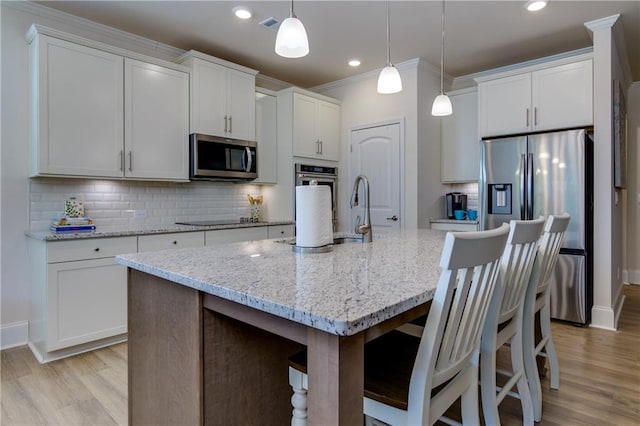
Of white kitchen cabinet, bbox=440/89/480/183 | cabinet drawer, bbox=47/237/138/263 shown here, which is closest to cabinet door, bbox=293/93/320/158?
white kitchen cabinet, bbox=440/89/480/183

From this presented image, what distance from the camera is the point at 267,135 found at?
4406mm

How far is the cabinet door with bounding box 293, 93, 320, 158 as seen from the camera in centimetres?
434

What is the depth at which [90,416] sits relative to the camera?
1935 millimetres

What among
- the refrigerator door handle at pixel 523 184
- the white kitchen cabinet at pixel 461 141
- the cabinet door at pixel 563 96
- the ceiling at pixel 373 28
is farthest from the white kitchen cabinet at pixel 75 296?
the cabinet door at pixel 563 96

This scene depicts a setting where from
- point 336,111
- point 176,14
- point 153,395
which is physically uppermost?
point 176,14

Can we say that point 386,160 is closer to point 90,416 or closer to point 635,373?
point 635,373

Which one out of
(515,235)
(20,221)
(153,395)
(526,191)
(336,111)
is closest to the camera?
Answer: (515,235)

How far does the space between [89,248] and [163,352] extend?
1.75m

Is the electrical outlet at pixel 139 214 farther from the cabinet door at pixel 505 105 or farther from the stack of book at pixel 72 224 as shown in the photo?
the cabinet door at pixel 505 105

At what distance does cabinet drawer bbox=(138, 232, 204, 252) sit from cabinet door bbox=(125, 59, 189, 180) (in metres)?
0.58

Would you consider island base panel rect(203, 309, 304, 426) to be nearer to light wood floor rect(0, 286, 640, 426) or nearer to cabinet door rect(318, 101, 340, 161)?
light wood floor rect(0, 286, 640, 426)

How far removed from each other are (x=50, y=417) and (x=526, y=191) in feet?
12.6

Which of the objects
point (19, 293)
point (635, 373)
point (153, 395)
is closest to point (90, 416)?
point (153, 395)

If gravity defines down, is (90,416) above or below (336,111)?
below
